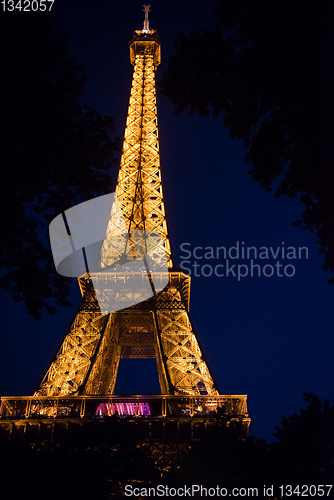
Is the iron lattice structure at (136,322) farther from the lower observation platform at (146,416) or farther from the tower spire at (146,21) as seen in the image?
the tower spire at (146,21)

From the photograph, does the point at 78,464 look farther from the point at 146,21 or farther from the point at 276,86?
the point at 146,21

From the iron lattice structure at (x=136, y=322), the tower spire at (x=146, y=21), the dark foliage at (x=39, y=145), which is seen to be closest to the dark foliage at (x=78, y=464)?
the dark foliage at (x=39, y=145)

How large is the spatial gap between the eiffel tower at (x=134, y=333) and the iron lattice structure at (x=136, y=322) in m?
0.05

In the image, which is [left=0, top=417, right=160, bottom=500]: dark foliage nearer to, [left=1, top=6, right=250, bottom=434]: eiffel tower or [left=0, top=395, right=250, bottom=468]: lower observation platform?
[left=0, top=395, right=250, bottom=468]: lower observation platform

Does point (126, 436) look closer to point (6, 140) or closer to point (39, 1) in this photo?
point (6, 140)

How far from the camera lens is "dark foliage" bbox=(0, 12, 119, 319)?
8.16 metres

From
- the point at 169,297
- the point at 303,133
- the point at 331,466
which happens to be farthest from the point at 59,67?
the point at 169,297

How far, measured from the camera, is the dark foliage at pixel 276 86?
8.10 m

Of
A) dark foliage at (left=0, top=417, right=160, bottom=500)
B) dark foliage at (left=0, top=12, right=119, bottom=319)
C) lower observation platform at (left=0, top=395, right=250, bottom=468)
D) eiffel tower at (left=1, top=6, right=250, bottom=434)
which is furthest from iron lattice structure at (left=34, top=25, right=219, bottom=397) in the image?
dark foliage at (left=0, top=12, right=119, bottom=319)

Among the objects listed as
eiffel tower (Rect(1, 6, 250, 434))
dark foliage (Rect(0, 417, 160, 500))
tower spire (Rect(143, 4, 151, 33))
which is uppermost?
tower spire (Rect(143, 4, 151, 33))

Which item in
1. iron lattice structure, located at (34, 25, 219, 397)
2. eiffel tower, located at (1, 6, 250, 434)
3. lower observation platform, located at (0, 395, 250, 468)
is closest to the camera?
lower observation platform, located at (0, 395, 250, 468)

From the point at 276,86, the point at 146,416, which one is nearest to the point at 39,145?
the point at 276,86

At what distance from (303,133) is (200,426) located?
12.1 meters

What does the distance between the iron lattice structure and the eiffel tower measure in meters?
0.05
